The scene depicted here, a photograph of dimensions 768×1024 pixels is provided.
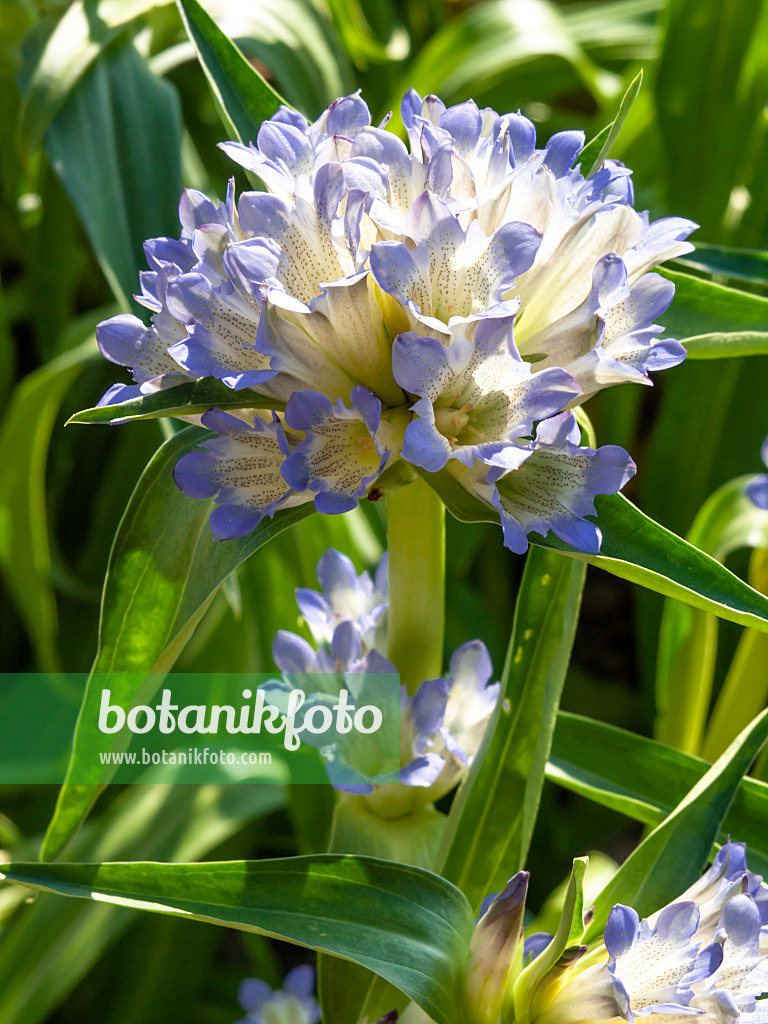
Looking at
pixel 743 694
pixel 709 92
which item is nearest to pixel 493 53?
pixel 709 92

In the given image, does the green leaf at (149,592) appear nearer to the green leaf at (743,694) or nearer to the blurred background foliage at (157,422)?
the blurred background foliage at (157,422)

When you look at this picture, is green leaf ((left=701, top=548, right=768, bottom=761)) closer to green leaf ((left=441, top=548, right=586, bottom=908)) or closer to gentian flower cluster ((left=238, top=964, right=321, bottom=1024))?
green leaf ((left=441, top=548, right=586, bottom=908))

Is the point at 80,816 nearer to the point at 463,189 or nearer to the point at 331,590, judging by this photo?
the point at 331,590

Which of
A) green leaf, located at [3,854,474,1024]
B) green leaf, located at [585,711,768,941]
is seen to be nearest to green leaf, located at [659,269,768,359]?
green leaf, located at [585,711,768,941]

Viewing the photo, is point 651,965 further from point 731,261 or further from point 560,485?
point 731,261

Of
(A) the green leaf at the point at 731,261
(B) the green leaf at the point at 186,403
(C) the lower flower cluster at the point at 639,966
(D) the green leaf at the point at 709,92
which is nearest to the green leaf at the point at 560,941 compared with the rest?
(C) the lower flower cluster at the point at 639,966
